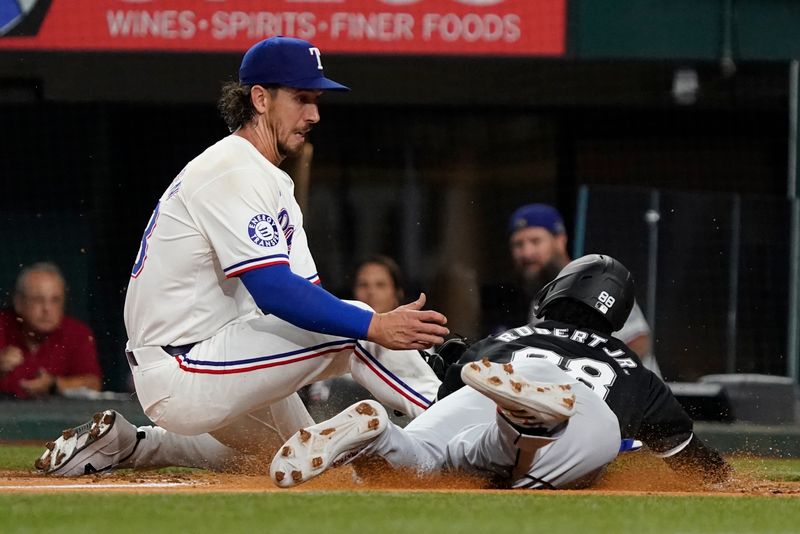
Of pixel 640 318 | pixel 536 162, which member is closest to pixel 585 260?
pixel 640 318

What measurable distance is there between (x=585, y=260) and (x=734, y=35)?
13.0ft

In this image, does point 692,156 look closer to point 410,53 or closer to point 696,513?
point 410,53

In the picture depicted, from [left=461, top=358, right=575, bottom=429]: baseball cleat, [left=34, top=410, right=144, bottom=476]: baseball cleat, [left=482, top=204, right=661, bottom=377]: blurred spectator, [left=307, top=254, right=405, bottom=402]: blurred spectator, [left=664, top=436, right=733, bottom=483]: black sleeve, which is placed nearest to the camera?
[left=461, top=358, right=575, bottom=429]: baseball cleat

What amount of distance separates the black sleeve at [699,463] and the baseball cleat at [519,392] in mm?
968

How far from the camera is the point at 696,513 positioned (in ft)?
12.7

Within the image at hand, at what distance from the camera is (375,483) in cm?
457

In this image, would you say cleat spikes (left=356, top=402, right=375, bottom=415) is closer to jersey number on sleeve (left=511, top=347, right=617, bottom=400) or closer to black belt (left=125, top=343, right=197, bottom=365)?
jersey number on sleeve (left=511, top=347, right=617, bottom=400)

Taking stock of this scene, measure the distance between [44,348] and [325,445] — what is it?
4.41 m

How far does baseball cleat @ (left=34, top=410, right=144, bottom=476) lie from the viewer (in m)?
5.18

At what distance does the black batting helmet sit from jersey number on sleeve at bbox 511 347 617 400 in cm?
31

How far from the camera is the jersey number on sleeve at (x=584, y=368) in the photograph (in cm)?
464

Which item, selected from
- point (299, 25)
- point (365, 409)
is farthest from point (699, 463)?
point (299, 25)

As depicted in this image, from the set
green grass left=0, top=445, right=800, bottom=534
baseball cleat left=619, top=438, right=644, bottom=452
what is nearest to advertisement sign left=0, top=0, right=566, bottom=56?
baseball cleat left=619, top=438, right=644, bottom=452

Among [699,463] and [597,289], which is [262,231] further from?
[699,463]
